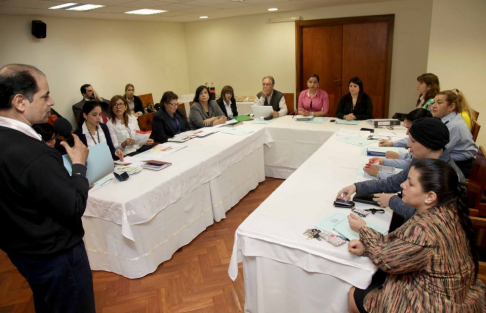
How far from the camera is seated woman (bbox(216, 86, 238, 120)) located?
14.9ft

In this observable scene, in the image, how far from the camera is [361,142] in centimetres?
317

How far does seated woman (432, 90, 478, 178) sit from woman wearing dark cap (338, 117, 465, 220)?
94 cm

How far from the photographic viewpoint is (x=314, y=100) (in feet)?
15.4

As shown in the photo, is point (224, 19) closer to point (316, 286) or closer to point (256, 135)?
point (256, 135)

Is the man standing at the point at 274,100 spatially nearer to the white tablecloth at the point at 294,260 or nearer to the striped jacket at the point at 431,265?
the white tablecloth at the point at 294,260

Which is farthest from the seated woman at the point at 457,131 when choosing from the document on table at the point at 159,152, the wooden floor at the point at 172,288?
the document on table at the point at 159,152

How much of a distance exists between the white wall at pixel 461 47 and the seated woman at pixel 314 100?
1382 mm

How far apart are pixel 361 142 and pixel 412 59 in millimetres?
3311

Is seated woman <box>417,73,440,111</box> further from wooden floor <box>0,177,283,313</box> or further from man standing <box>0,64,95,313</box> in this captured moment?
man standing <box>0,64,95,313</box>

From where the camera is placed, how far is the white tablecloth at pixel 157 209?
227cm

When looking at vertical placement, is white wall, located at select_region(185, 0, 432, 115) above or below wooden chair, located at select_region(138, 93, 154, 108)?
above

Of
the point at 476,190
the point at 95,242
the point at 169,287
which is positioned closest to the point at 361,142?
the point at 476,190

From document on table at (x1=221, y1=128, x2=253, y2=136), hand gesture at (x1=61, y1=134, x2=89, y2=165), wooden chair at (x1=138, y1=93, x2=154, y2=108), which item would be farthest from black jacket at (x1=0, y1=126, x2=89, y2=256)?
wooden chair at (x1=138, y1=93, x2=154, y2=108)

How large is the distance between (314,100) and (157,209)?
3.07 metres
